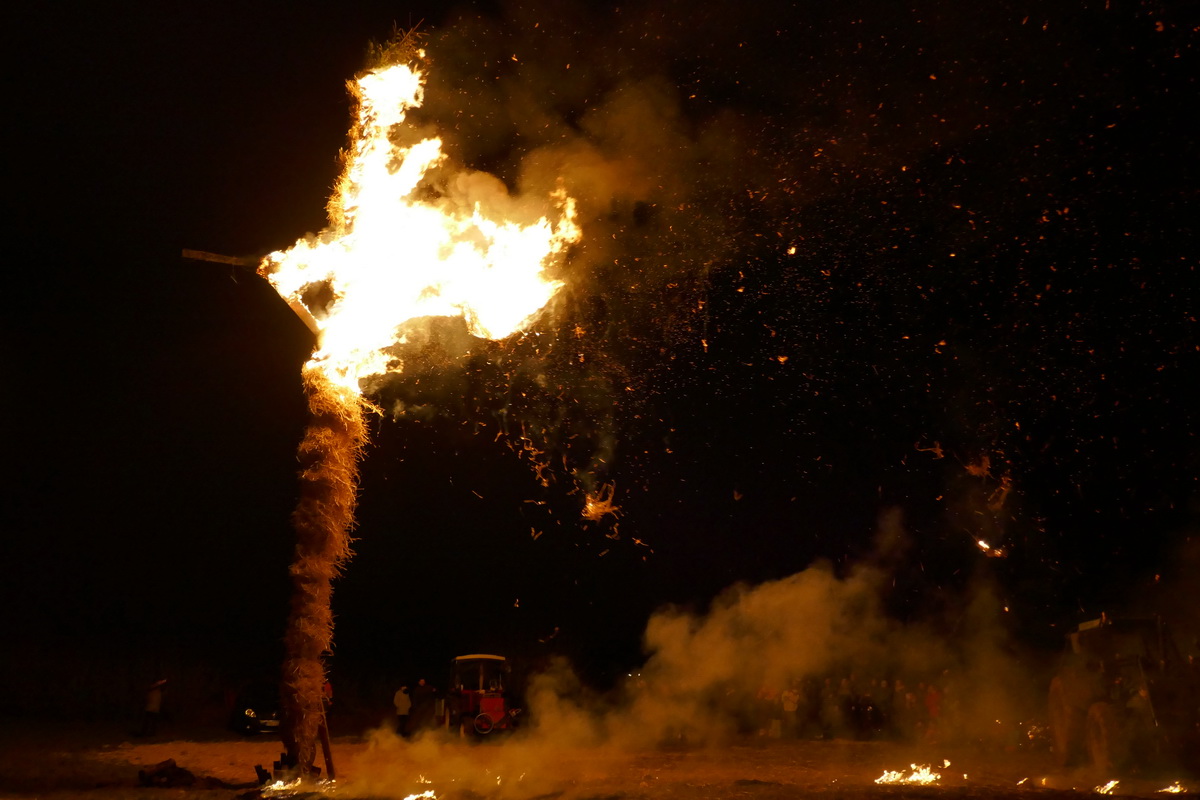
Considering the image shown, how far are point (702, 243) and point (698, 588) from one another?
18.1m

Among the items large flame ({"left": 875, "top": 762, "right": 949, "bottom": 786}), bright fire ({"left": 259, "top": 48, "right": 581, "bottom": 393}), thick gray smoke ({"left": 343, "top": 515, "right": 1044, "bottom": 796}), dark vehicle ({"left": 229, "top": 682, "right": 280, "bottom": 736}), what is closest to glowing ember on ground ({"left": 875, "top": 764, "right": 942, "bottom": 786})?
large flame ({"left": 875, "top": 762, "right": 949, "bottom": 786})

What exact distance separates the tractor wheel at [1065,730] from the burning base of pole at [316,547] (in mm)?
8068

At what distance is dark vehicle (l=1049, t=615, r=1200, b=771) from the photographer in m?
8.70

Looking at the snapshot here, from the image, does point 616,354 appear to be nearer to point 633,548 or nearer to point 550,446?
point 550,446

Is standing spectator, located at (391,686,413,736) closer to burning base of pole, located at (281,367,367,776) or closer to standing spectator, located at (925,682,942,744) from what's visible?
burning base of pole, located at (281,367,367,776)

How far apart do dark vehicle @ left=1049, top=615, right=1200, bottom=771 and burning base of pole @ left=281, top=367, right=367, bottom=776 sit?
780 cm

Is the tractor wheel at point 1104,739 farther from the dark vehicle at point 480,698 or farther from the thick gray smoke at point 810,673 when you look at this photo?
the dark vehicle at point 480,698

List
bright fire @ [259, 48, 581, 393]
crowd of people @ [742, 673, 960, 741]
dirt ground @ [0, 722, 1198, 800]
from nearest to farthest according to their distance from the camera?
1. bright fire @ [259, 48, 581, 393]
2. dirt ground @ [0, 722, 1198, 800]
3. crowd of people @ [742, 673, 960, 741]

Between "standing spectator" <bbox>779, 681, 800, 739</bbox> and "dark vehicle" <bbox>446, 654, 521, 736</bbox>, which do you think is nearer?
"dark vehicle" <bbox>446, 654, 521, 736</bbox>

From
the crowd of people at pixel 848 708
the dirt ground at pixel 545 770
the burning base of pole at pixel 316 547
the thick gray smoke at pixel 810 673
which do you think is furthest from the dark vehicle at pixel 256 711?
the burning base of pole at pixel 316 547

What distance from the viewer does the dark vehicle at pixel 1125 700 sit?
870 cm

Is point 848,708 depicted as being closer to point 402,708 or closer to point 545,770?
point 402,708

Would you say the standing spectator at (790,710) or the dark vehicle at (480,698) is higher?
the dark vehicle at (480,698)

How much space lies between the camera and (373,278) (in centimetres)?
729
